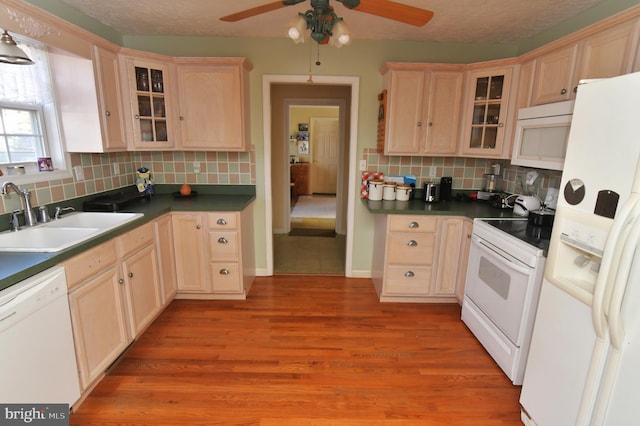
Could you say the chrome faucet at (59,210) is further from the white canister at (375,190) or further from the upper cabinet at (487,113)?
the upper cabinet at (487,113)

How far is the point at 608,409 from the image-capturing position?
1.20m

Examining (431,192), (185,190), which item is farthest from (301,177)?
(431,192)

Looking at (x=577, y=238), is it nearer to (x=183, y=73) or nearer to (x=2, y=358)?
(x=2, y=358)

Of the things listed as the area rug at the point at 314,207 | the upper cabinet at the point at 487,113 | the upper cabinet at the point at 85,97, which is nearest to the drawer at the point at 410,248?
the upper cabinet at the point at 487,113

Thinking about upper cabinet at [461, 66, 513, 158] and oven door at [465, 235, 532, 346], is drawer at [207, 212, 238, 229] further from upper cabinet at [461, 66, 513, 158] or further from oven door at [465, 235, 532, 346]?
upper cabinet at [461, 66, 513, 158]

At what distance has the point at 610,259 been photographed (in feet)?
3.72

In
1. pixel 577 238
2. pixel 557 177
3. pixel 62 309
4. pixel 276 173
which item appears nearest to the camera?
pixel 577 238

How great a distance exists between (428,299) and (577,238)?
1756mm

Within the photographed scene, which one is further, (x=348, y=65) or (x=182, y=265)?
(x=348, y=65)

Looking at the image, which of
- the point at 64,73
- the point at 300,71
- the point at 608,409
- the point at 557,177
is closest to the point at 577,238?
the point at 608,409

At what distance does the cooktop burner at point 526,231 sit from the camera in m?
1.83

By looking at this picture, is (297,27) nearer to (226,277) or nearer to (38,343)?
(38,343)

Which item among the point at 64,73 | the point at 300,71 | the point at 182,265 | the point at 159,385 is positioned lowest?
the point at 159,385

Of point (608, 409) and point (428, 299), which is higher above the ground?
point (608, 409)
